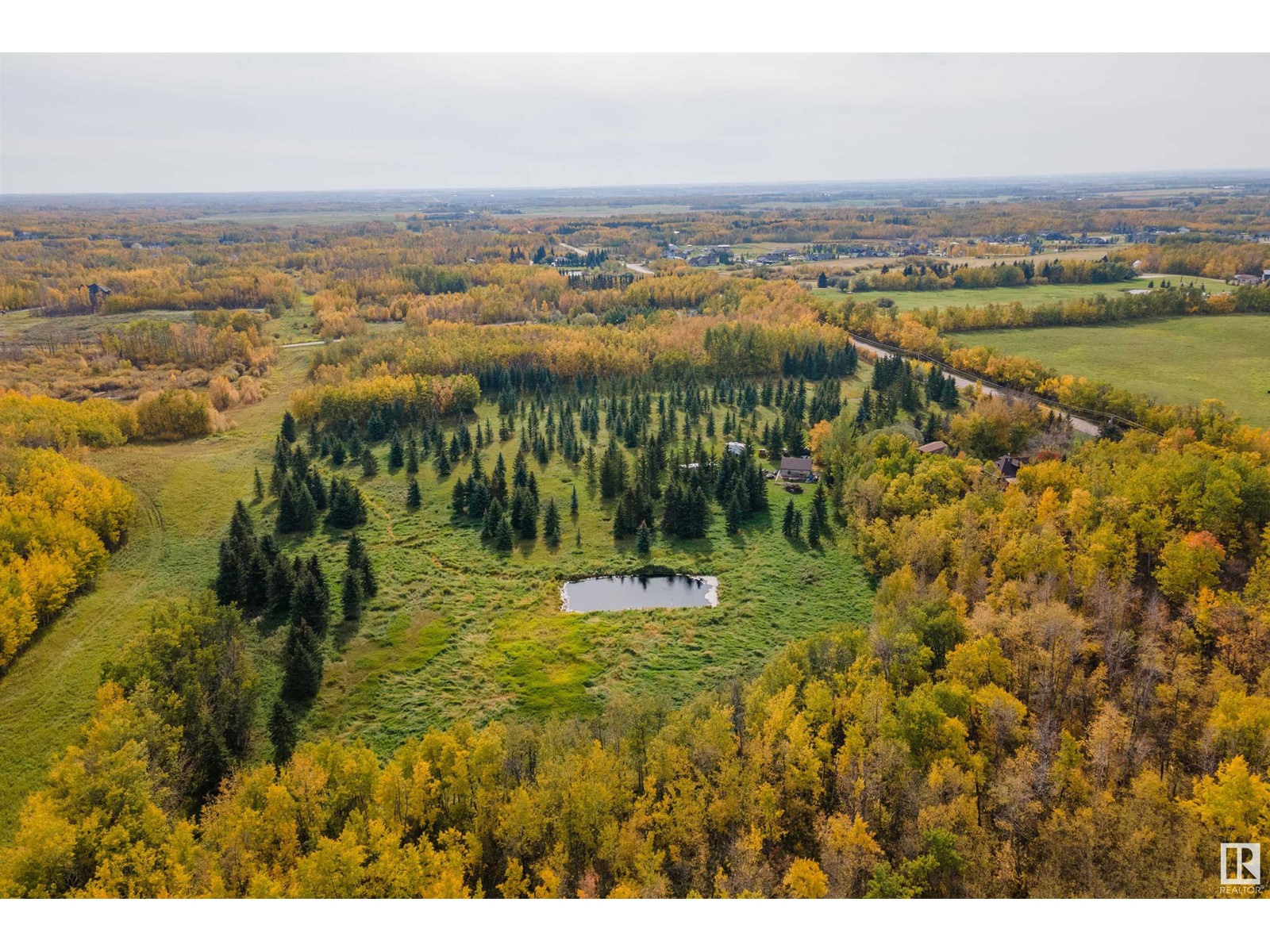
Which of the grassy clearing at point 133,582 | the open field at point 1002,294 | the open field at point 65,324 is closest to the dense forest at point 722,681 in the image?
the grassy clearing at point 133,582

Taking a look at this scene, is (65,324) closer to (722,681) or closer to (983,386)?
(722,681)

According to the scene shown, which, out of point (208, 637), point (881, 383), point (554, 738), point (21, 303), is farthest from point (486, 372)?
point (21, 303)

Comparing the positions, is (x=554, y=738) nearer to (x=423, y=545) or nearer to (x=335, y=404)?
(x=423, y=545)

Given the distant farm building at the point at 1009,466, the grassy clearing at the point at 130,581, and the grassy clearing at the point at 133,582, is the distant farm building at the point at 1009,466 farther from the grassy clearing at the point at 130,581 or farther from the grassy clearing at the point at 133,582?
the grassy clearing at the point at 130,581

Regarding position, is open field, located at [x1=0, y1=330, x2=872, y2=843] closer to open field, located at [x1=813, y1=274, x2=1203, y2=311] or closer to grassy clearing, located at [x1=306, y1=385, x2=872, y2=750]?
grassy clearing, located at [x1=306, y1=385, x2=872, y2=750]

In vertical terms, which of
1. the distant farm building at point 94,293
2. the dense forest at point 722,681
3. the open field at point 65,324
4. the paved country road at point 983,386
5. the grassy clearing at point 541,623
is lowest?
the grassy clearing at point 541,623

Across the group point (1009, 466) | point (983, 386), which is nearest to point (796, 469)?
point (1009, 466)

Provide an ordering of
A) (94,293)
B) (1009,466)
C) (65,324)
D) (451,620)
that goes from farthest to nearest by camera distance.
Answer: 1. (94,293)
2. (65,324)
3. (1009,466)
4. (451,620)
